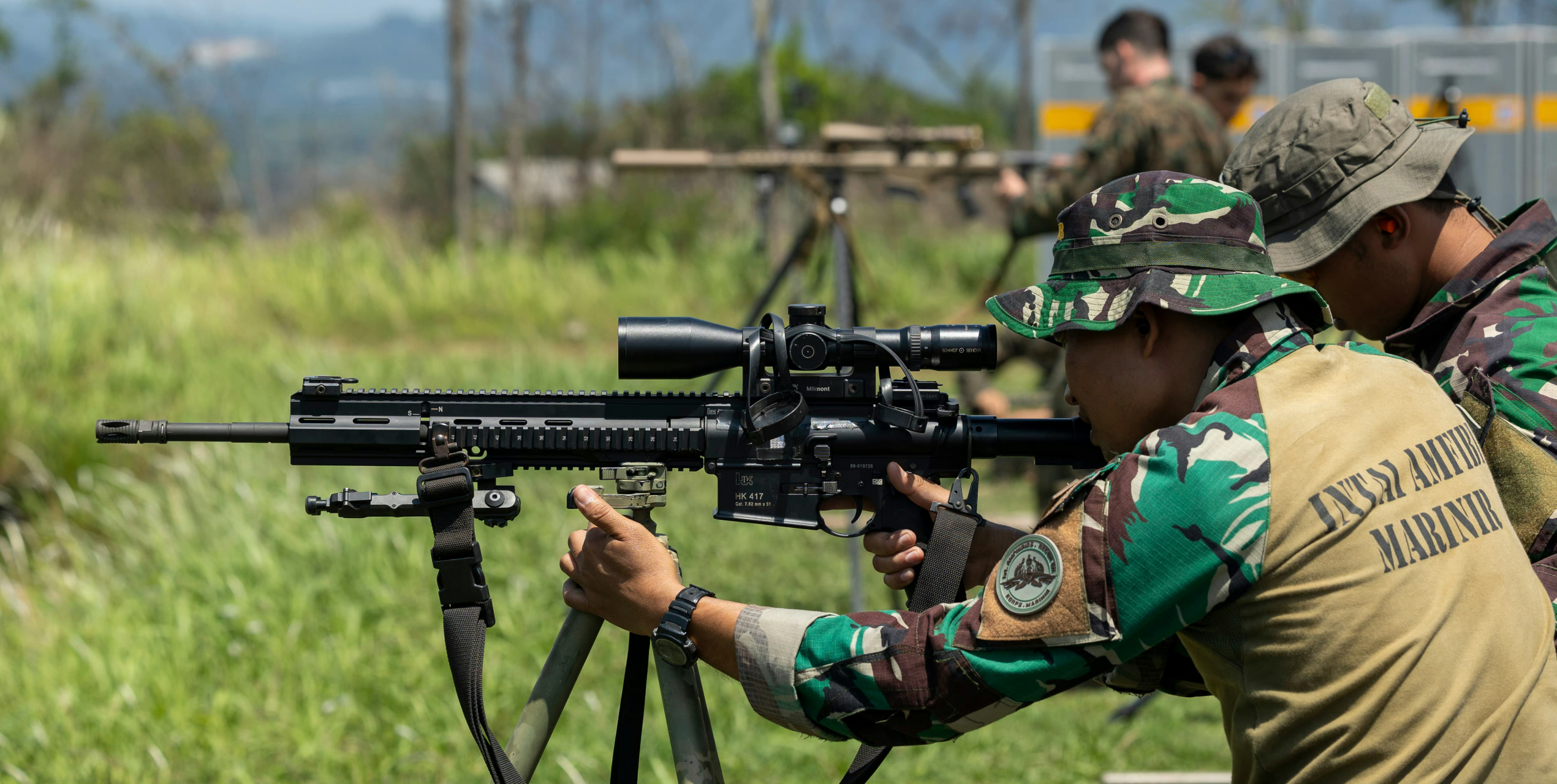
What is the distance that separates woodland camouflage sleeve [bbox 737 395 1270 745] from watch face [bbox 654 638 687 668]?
14 cm

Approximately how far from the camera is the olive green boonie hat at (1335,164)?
90.4 inches

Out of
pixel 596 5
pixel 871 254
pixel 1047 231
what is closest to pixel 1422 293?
pixel 1047 231

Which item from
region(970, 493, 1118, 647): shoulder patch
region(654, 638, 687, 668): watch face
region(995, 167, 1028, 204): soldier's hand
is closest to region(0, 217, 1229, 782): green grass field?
region(995, 167, 1028, 204): soldier's hand

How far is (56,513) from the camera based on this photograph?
6117mm

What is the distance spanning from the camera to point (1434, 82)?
1062cm

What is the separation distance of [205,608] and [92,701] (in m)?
0.64

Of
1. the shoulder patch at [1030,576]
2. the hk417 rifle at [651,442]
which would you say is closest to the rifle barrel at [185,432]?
the hk417 rifle at [651,442]

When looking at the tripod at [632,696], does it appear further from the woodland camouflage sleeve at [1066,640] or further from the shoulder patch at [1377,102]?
the shoulder patch at [1377,102]

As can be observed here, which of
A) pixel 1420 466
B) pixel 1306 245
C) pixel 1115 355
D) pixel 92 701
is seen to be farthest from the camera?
pixel 92 701

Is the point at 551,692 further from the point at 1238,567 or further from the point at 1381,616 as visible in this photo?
the point at 1381,616

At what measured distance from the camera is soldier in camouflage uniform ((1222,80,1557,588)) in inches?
88.0

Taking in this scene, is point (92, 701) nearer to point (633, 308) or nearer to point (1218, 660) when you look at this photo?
point (1218, 660)

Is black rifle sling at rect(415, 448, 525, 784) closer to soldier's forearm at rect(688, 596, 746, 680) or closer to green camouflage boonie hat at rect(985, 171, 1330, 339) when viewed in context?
soldier's forearm at rect(688, 596, 746, 680)

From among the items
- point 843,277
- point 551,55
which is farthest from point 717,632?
point 551,55
